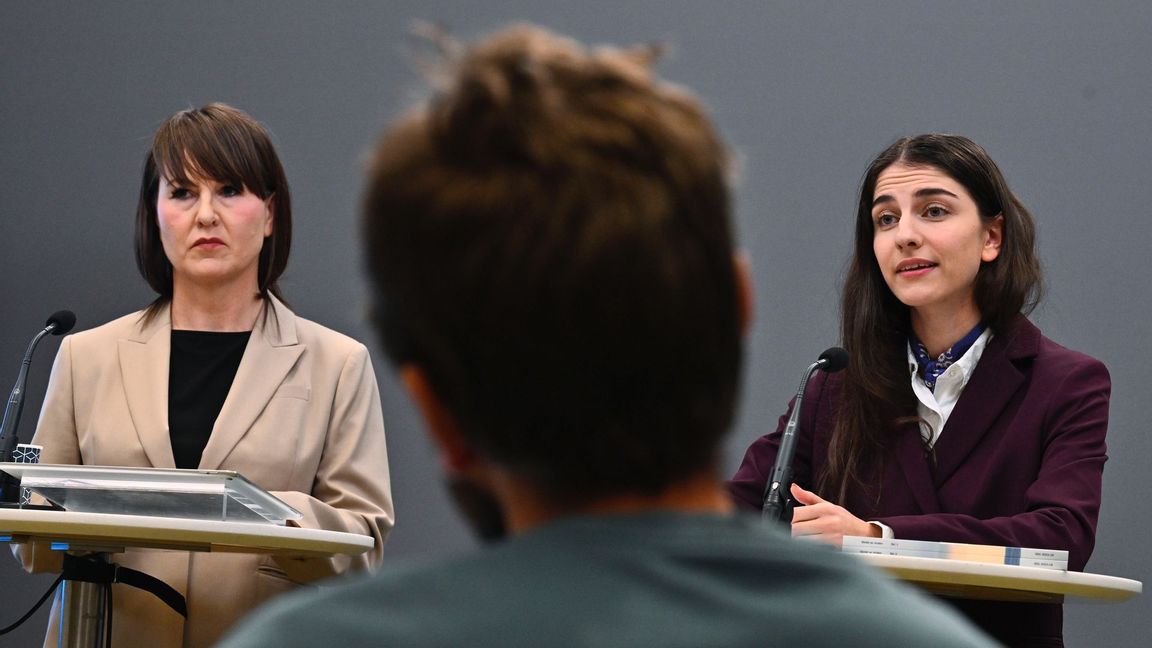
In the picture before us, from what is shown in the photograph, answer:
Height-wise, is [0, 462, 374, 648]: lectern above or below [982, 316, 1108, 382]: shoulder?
below

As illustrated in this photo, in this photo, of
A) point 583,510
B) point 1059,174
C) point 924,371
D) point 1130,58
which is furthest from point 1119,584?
point 1130,58

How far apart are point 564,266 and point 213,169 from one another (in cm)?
244

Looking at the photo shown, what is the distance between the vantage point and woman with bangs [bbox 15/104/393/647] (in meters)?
2.68

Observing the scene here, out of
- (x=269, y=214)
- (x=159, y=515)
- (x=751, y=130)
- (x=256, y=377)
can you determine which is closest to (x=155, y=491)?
(x=159, y=515)

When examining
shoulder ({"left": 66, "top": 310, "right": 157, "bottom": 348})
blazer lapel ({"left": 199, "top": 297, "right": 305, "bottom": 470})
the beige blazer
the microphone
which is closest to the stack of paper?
the microphone

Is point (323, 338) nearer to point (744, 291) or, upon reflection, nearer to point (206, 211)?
point (206, 211)

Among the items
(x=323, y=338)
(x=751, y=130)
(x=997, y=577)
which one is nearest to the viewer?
(x=997, y=577)

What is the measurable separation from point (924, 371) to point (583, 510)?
2.23 meters

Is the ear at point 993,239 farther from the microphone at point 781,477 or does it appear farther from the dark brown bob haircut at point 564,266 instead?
the dark brown bob haircut at point 564,266

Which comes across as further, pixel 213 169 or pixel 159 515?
pixel 213 169

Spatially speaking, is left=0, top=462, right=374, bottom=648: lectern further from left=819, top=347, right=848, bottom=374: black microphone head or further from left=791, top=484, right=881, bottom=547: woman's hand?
left=819, top=347, right=848, bottom=374: black microphone head

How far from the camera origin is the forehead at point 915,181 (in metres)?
2.78

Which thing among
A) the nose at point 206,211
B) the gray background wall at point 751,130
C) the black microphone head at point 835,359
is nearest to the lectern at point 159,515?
the nose at point 206,211

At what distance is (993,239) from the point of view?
281cm
